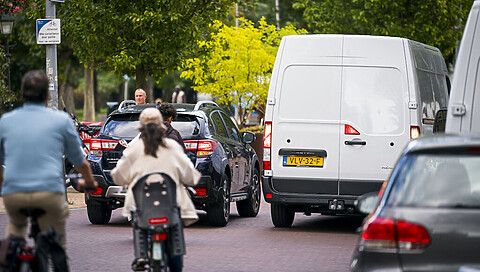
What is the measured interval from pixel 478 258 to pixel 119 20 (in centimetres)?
1703

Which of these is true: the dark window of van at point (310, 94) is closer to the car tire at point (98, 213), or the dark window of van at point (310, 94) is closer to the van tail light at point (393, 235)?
the car tire at point (98, 213)

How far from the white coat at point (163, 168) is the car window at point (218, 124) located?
6.47m

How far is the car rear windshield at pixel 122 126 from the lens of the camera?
45.1 ft

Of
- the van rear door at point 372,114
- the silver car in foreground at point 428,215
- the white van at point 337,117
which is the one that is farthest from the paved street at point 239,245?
the silver car in foreground at point 428,215

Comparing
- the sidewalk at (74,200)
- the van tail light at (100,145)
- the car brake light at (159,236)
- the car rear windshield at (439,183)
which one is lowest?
the sidewalk at (74,200)

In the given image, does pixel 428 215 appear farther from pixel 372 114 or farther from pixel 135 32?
pixel 135 32

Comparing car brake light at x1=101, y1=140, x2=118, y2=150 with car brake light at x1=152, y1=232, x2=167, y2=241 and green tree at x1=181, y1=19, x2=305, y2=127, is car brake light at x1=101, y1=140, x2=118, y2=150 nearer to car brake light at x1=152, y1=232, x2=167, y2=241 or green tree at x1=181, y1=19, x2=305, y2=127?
car brake light at x1=152, y1=232, x2=167, y2=241

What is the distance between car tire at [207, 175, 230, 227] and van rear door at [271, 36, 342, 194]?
981 millimetres

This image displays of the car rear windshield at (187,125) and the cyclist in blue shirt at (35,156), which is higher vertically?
the cyclist in blue shirt at (35,156)

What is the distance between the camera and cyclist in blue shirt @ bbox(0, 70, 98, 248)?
21.4 feet

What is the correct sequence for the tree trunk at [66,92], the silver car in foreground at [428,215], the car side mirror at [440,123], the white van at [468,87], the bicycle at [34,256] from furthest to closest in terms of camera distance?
the tree trunk at [66,92] → the car side mirror at [440,123] → the white van at [468,87] → the bicycle at [34,256] → the silver car in foreground at [428,215]

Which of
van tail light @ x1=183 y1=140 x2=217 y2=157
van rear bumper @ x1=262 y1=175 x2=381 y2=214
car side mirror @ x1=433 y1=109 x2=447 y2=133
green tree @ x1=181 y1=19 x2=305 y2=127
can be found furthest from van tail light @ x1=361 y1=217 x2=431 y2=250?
green tree @ x1=181 y1=19 x2=305 y2=127

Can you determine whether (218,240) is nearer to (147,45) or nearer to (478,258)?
(478,258)

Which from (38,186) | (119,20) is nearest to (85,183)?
(38,186)
